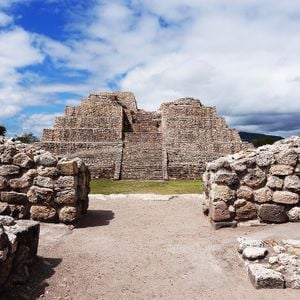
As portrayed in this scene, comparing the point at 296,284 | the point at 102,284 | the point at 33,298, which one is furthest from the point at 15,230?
the point at 296,284

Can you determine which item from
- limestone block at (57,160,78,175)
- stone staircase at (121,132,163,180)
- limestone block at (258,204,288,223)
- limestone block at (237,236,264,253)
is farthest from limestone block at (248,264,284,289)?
stone staircase at (121,132,163,180)

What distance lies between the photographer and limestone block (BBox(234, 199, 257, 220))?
8977 mm

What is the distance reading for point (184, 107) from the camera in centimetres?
3125

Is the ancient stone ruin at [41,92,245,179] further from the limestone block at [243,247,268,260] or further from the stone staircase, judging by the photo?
the limestone block at [243,247,268,260]

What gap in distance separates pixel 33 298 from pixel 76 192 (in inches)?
174

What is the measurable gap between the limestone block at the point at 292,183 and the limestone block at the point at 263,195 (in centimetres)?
37

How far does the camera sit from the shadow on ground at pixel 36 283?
202 inches

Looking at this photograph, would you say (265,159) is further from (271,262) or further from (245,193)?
(271,262)

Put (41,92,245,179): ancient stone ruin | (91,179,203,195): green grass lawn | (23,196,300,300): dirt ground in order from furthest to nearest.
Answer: (41,92,245,179): ancient stone ruin
(91,179,203,195): green grass lawn
(23,196,300,300): dirt ground

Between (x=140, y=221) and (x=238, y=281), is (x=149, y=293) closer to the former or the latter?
(x=238, y=281)

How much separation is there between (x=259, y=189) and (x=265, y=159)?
67 centimetres

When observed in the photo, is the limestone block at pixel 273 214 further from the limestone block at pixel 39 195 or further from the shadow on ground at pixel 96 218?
the limestone block at pixel 39 195

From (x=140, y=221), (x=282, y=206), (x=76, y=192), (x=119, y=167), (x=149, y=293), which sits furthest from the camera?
(x=119, y=167)

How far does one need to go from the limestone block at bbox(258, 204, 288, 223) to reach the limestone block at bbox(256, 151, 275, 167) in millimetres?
906
